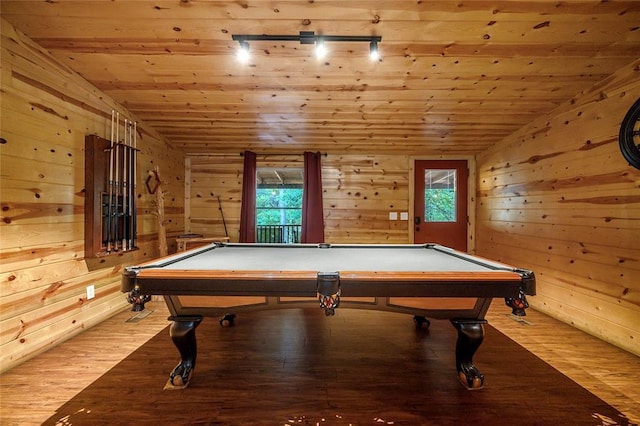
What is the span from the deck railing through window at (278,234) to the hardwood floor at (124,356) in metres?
2.22

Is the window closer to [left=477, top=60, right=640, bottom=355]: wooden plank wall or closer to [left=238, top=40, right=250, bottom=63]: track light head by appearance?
[left=238, top=40, right=250, bottom=63]: track light head

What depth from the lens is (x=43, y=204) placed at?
2.09m

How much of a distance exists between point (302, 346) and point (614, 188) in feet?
9.37

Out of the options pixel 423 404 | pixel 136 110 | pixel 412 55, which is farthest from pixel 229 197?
pixel 423 404

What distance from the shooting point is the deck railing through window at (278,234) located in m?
4.66

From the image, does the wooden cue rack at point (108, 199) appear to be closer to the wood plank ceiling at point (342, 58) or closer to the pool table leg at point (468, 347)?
the wood plank ceiling at point (342, 58)

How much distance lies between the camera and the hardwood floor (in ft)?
5.06

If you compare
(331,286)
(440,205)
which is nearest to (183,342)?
(331,286)

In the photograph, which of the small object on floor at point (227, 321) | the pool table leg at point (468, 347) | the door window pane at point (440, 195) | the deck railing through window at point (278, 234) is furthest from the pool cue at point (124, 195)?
the door window pane at point (440, 195)

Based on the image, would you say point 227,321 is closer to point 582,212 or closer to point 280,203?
point 280,203

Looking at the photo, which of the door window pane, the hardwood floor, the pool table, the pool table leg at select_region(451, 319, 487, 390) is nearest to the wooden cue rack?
the hardwood floor

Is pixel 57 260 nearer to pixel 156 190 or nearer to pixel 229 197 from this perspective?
pixel 156 190

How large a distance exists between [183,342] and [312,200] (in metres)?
2.72

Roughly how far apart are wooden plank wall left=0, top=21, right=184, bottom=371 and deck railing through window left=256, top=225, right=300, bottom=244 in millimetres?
2322
